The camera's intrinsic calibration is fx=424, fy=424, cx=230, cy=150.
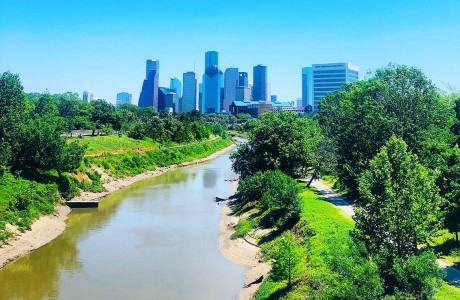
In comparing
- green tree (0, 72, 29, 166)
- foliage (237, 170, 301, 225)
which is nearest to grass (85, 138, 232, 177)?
green tree (0, 72, 29, 166)

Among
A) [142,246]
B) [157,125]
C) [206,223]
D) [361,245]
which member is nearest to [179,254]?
[142,246]

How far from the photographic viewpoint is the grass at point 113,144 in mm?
79312

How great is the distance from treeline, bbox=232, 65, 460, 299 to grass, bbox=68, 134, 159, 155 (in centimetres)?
3329

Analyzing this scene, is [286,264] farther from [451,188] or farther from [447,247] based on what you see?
[451,188]

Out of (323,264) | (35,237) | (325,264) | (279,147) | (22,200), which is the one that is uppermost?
(279,147)

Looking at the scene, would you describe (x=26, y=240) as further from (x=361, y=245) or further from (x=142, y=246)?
(x=361, y=245)

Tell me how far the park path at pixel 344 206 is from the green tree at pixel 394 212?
113 inches

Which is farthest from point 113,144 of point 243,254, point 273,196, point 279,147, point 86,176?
point 243,254

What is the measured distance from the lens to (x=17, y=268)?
3288 centimetres

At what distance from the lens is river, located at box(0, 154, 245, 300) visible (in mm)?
28688

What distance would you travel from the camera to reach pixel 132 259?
34906mm

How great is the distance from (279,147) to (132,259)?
81.8 feet

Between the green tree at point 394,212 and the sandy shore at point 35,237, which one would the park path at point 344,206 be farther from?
the sandy shore at point 35,237

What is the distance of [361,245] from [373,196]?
240 centimetres
